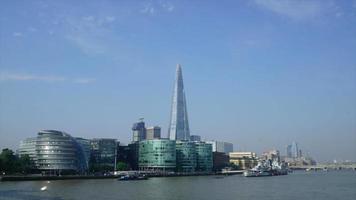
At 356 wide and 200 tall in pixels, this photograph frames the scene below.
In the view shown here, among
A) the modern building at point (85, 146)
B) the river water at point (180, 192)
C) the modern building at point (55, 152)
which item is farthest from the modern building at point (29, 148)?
the river water at point (180, 192)

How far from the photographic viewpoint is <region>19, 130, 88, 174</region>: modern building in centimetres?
15838

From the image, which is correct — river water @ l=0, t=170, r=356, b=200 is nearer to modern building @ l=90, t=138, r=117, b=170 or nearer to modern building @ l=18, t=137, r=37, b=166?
modern building @ l=18, t=137, r=37, b=166

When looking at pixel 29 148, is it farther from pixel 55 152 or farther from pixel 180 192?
pixel 180 192

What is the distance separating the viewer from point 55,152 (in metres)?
160

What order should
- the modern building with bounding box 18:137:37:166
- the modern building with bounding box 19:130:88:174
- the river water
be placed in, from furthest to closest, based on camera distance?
the modern building with bounding box 18:137:37:166, the modern building with bounding box 19:130:88:174, the river water

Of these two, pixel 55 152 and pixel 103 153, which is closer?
pixel 55 152

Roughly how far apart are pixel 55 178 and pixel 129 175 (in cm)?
2188

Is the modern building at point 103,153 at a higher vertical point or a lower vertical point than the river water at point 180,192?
higher

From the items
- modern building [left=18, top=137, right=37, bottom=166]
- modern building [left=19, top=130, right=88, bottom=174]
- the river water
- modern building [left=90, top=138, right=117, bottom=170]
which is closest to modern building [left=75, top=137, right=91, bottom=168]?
modern building [left=19, top=130, right=88, bottom=174]

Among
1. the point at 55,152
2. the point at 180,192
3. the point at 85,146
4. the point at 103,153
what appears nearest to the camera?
the point at 180,192

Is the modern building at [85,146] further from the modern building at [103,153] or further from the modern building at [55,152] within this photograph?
the modern building at [103,153]

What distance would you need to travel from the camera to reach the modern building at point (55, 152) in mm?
158375

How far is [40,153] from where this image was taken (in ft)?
528

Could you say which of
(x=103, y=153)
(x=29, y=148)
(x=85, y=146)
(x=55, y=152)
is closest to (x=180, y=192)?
(x=55, y=152)
